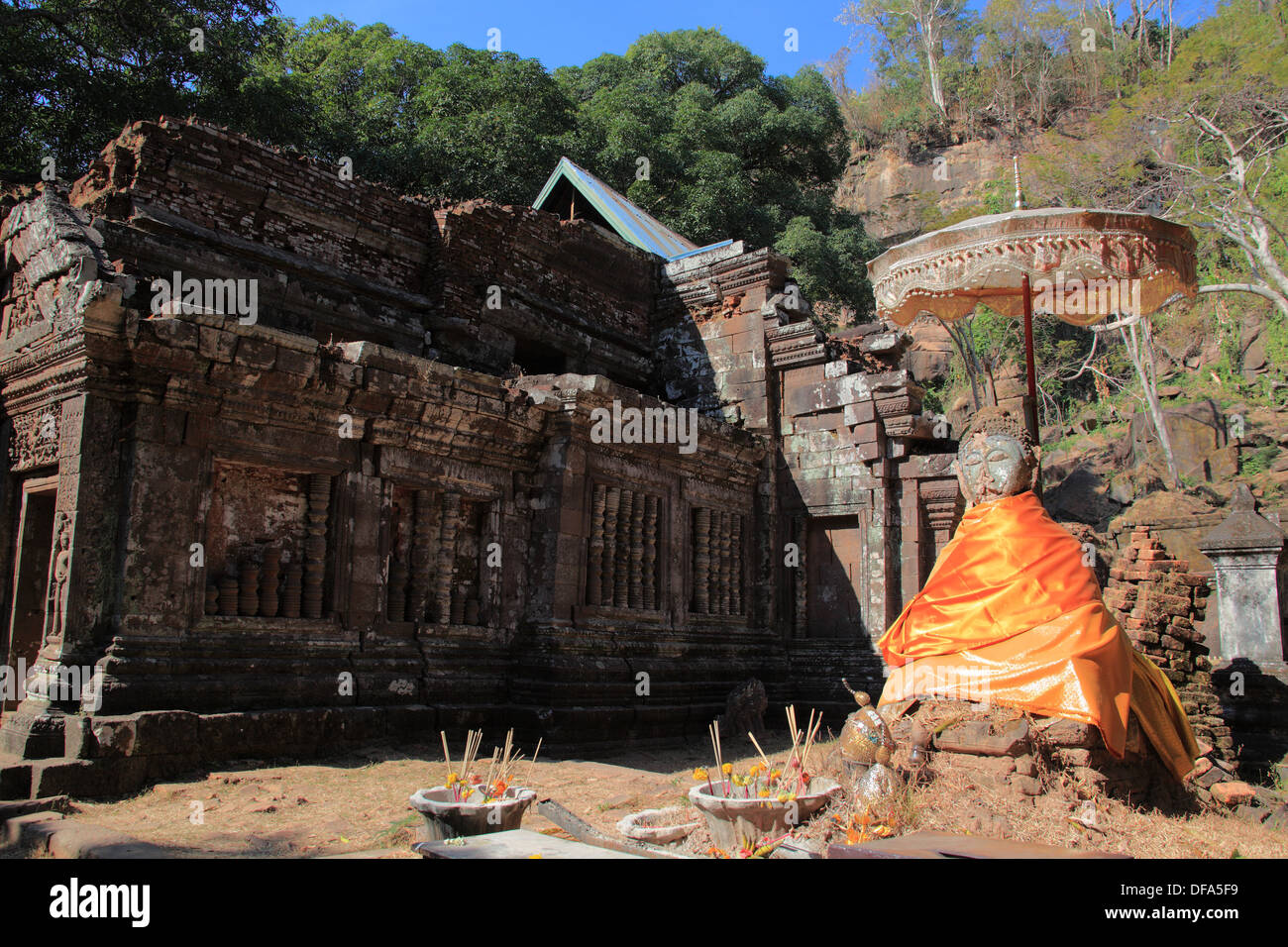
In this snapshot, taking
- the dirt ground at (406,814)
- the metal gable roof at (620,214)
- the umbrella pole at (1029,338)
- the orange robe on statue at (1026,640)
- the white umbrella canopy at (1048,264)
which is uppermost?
the metal gable roof at (620,214)

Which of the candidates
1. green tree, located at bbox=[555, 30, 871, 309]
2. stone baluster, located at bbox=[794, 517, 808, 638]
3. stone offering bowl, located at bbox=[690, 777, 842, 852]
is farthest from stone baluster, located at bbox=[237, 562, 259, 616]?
green tree, located at bbox=[555, 30, 871, 309]

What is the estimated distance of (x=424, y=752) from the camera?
26.5 ft

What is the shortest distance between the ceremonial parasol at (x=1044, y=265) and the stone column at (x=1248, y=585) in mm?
4485

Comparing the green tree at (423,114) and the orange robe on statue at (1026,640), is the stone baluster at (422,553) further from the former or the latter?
the green tree at (423,114)

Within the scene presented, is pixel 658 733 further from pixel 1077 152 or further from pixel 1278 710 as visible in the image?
pixel 1077 152

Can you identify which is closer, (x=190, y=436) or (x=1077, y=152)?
(x=190, y=436)

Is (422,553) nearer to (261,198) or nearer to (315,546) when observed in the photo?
(315,546)

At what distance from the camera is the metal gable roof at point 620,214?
55.3ft

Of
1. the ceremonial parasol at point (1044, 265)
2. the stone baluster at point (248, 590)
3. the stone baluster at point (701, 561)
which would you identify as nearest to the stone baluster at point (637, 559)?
the stone baluster at point (701, 561)

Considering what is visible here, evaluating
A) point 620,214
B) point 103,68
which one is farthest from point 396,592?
point 103,68

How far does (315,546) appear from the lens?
8.25m

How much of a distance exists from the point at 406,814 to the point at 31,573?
4.13m

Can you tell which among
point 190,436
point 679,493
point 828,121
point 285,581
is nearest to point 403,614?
point 285,581
